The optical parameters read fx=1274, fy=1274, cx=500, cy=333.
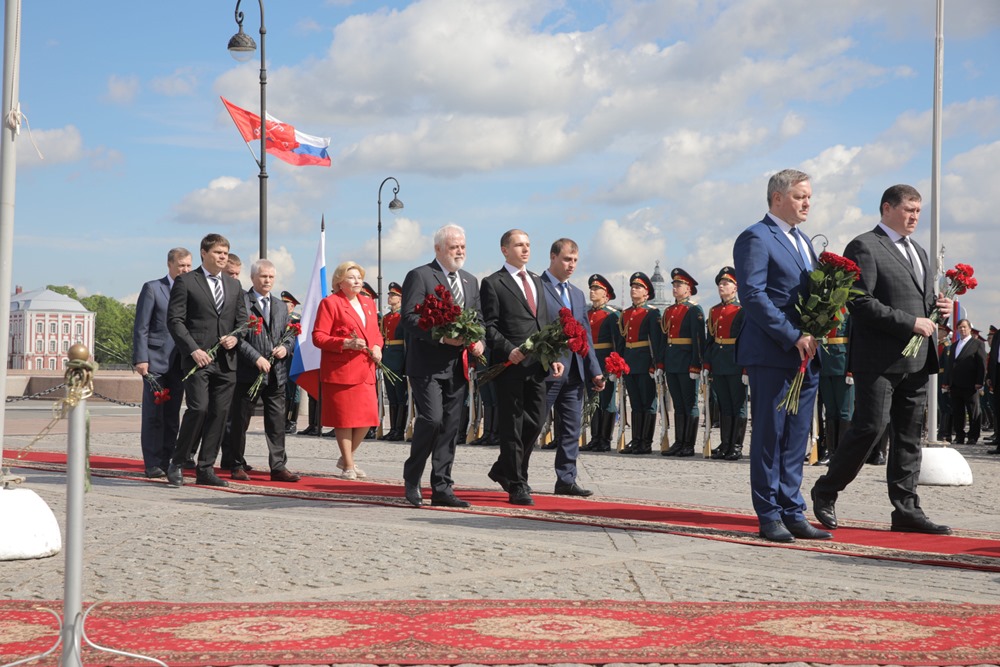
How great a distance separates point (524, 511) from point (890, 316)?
9.72ft

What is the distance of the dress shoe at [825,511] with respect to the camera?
8.39 m

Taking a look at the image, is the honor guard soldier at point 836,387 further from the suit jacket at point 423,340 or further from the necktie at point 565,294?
the suit jacket at point 423,340

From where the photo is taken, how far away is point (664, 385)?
55.9ft

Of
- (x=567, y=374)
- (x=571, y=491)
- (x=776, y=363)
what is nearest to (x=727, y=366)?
(x=571, y=491)

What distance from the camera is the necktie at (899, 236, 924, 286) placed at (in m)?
8.42

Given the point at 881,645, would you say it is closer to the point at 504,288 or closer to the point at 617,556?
the point at 617,556

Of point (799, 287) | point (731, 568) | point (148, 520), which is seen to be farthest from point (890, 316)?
point (148, 520)

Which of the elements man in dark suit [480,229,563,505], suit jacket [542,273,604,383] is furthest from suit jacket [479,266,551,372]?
suit jacket [542,273,604,383]

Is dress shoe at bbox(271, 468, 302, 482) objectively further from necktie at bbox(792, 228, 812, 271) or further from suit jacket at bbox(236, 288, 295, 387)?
necktie at bbox(792, 228, 812, 271)

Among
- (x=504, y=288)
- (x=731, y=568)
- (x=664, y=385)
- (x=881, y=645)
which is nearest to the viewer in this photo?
(x=881, y=645)

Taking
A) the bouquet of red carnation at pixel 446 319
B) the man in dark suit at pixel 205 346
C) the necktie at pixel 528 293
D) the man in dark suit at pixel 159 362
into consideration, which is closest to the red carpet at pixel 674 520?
the man in dark suit at pixel 159 362

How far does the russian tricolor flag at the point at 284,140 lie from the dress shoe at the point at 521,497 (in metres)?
15.7

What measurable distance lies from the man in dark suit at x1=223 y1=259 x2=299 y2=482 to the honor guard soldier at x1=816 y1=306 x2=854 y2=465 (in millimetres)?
6092

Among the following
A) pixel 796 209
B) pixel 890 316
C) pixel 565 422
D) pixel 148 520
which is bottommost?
pixel 148 520
